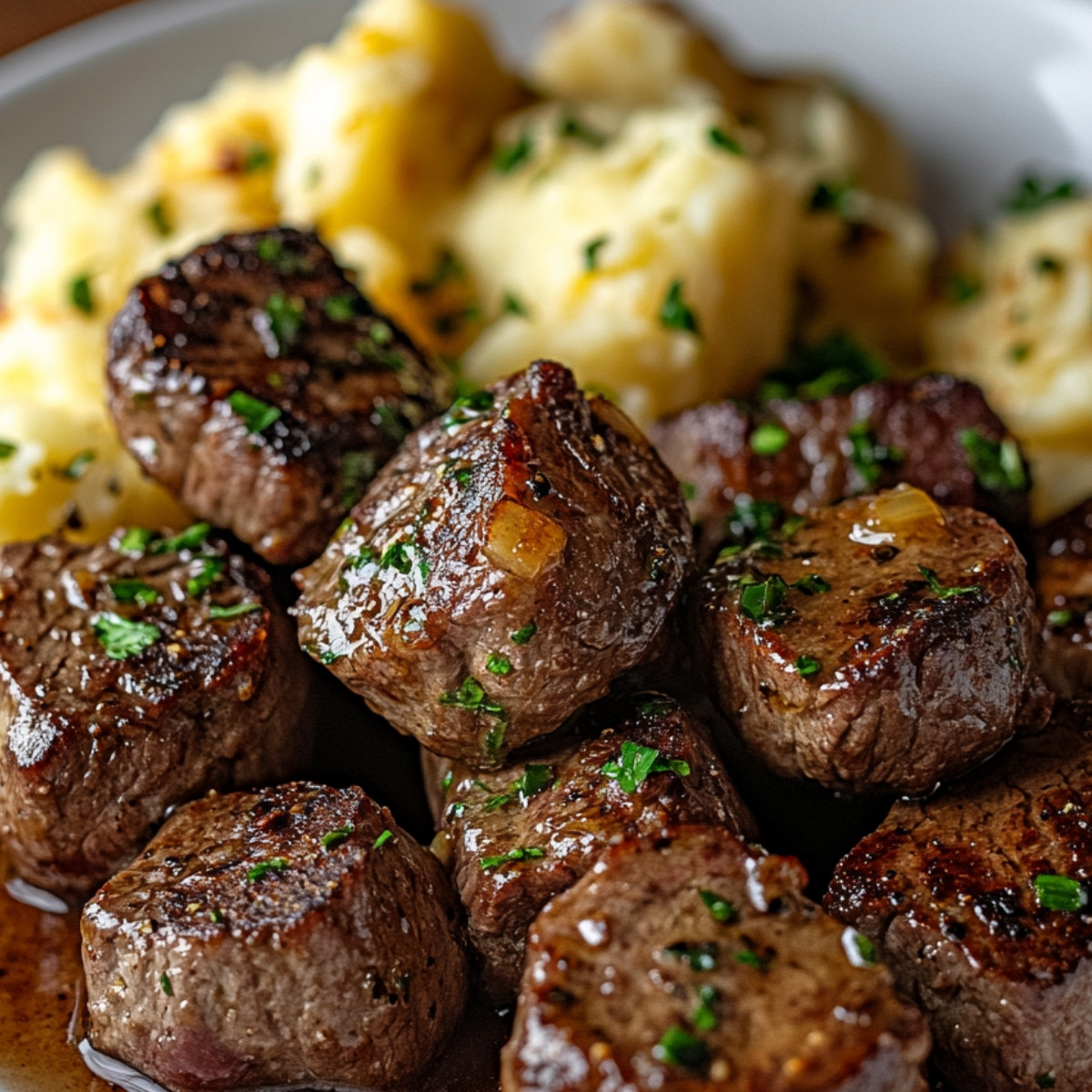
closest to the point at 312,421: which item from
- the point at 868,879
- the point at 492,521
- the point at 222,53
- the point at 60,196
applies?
the point at 492,521

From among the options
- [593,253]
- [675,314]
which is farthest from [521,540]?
[593,253]

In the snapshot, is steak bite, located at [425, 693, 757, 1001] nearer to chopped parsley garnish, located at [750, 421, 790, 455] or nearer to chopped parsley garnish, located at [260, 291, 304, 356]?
chopped parsley garnish, located at [750, 421, 790, 455]

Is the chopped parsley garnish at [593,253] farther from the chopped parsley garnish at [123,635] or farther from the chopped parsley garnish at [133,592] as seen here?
the chopped parsley garnish at [123,635]

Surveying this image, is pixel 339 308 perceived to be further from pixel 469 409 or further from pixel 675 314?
pixel 675 314

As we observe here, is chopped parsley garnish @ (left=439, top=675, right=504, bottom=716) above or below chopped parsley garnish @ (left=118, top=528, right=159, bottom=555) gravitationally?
below

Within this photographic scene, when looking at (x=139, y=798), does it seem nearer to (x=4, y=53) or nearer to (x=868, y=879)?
(x=868, y=879)

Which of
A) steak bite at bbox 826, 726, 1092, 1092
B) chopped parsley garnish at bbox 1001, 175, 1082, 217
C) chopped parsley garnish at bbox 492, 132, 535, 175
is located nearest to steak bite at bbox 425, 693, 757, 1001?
steak bite at bbox 826, 726, 1092, 1092
